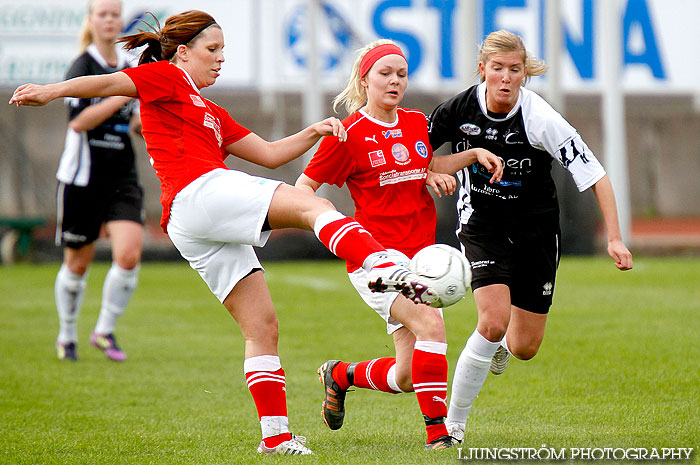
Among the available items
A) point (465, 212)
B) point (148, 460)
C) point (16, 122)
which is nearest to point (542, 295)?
point (465, 212)

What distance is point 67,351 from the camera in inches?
304

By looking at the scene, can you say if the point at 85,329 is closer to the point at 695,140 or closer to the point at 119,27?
the point at 119,27

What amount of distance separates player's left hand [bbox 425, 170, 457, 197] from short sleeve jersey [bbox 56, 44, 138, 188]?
3.59 m

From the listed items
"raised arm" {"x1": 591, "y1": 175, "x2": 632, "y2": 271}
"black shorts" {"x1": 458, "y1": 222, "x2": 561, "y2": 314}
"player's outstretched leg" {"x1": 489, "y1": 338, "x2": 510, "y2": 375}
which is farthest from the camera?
"player's outstretched leg" {"x1": 489, "y1": 338, "x2": 510, "y2": 375}

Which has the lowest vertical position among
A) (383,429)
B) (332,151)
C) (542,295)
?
(383,429)

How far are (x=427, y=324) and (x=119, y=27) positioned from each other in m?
4.30

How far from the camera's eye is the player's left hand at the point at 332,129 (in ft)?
14.4

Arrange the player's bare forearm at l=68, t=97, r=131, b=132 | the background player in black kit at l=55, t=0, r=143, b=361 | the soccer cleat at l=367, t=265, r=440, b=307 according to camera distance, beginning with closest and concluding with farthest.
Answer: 1. the soccer cleat at l=367, t=265, r=440, b=307
2. the player's bare forearm at l=68, t=97, r=131, b=132
3. the background player in black kit at l=55, t=0, r=143, b=361

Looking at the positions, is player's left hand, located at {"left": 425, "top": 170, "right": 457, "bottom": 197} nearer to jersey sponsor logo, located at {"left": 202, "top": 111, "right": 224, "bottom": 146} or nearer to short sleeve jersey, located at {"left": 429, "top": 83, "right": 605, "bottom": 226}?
short sleeve jersey, located at {"left": 429, "top": 83, "right": 605, "bottom": 226}

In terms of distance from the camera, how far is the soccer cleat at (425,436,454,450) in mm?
4340

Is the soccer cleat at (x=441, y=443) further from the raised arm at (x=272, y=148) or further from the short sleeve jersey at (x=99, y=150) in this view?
the short sleeve jersey at (x=99, y=150)

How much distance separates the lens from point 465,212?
17.2 ft

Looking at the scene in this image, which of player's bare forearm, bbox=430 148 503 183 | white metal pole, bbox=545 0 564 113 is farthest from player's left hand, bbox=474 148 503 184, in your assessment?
white metal pole, bbox=545 0 564 113

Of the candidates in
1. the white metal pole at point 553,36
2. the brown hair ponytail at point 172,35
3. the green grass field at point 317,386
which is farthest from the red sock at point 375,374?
the white metal pole at point 553,36
